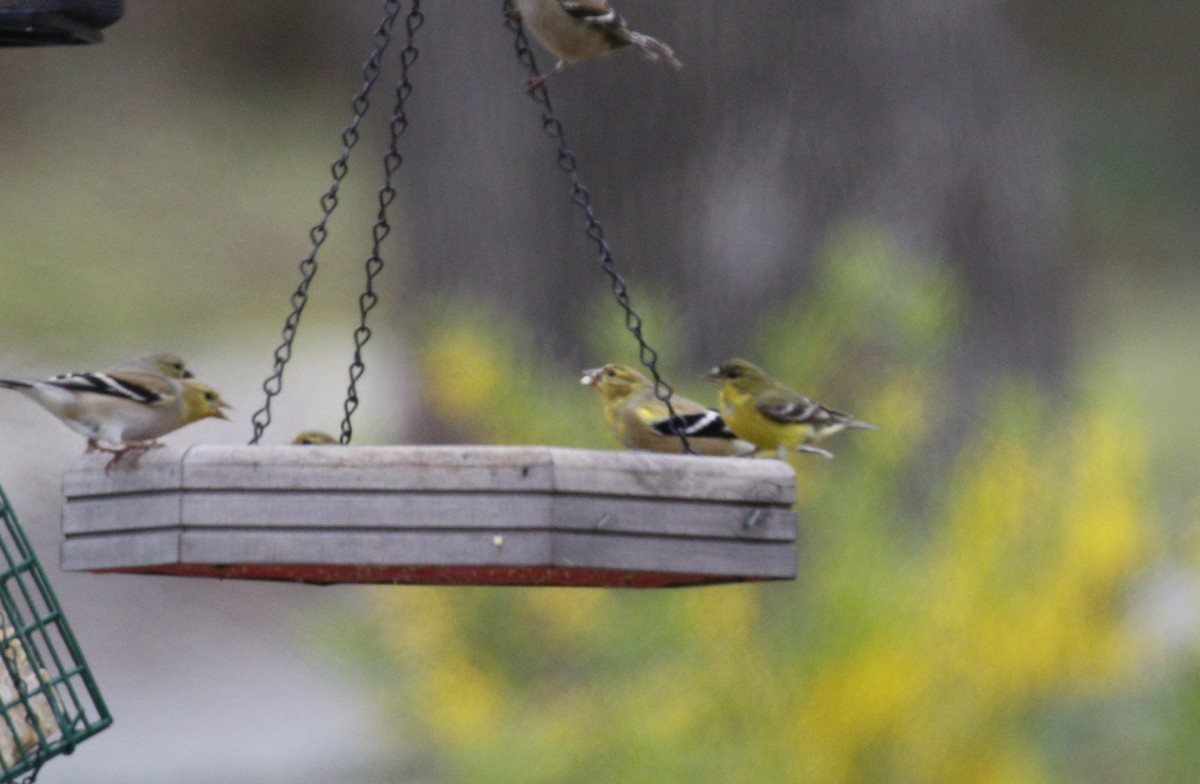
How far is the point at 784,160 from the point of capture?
23.4ft

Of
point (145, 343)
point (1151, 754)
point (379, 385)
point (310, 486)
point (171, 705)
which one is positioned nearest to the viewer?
point (310, 486)

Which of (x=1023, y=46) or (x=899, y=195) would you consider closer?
(x=899, y=195)

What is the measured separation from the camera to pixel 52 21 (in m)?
4.07

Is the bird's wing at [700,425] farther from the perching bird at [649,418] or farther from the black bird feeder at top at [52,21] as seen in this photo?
the black bird feeder at top at [52,21]

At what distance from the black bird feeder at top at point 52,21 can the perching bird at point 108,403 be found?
2.70 feet

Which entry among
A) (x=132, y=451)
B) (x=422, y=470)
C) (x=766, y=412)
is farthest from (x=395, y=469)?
(x=766, y=412)

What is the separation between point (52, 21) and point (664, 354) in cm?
199

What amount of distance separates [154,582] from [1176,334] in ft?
36.1

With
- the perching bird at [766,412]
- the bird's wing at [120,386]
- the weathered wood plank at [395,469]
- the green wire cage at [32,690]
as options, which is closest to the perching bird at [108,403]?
the bird's wing at [120,386]

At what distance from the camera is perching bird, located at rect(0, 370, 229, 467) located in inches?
157

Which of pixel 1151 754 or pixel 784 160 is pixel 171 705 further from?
pixel 1151 754

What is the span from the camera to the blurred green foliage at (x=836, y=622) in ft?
14.9

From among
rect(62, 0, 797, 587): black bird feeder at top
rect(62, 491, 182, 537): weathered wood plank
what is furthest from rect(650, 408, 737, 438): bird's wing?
rect(62, 491, 182, 537): weathered wood plank

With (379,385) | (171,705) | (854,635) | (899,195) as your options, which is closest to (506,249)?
(899,195)
